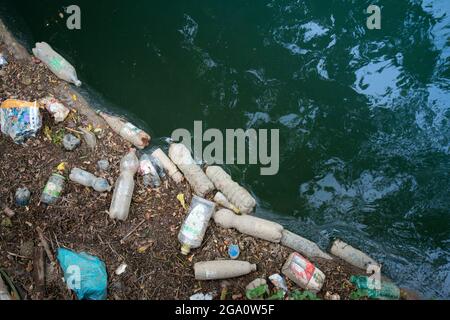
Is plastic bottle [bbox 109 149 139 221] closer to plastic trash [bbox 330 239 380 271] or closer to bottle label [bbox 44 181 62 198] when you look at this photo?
bottle label [bbox 44 181 62 198]

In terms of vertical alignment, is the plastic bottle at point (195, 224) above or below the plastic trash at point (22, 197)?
below

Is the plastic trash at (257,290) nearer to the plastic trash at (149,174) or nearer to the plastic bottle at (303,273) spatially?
the plastic bottle at (303,273)

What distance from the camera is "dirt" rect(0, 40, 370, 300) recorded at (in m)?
3.62

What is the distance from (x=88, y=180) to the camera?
3.97m

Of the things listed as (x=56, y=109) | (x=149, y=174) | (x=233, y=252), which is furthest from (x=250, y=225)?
(x=56, y=109)

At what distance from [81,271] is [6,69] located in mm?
2868

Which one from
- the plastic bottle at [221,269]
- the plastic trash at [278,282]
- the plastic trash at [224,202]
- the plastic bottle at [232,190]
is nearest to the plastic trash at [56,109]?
the plastic bottle at [232,190]

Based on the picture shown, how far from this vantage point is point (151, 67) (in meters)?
4.91

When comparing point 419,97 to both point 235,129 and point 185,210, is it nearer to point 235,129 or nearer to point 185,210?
point 235,129

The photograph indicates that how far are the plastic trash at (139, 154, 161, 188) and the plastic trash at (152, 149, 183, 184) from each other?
150 mm

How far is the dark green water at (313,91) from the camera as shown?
4.26 meters

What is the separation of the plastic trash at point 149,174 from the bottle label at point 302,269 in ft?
5.66

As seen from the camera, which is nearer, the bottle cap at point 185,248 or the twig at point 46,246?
the twig at point 46,246
